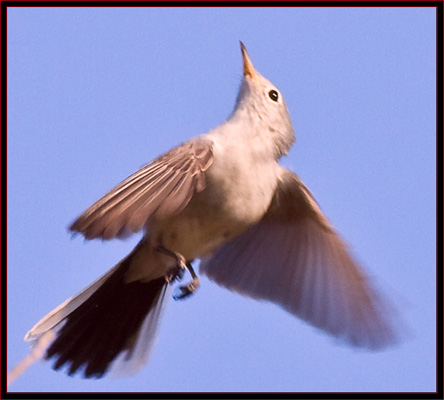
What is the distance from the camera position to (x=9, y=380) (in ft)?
8.09

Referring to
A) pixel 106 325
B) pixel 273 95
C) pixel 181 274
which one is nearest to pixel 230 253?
pixel 181 274

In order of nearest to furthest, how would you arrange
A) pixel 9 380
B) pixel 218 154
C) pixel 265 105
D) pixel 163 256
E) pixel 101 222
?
pixel 9 380
pixel 101 222
pixel 218 154
pixel 163 256
pixel 265 105

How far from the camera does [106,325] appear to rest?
5.45 meters

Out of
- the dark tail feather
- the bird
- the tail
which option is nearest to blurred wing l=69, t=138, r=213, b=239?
the bird

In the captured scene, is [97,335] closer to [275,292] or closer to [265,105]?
[275,292]

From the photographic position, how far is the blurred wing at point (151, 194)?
389 cm

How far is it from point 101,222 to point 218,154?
1211 millimetres

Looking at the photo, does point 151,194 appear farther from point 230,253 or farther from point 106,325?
point 230,253

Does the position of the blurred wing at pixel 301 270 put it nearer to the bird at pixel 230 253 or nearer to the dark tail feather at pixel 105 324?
the bird at pixel 230 253

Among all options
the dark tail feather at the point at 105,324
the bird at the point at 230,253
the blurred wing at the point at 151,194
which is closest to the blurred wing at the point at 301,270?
the bird at the point at 230,253

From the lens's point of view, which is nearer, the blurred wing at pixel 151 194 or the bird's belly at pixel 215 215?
the blurred wing at pixel 151 194

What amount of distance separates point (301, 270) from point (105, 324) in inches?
60.0

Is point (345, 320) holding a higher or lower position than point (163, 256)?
lower

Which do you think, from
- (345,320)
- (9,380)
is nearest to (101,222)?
(9,380)
